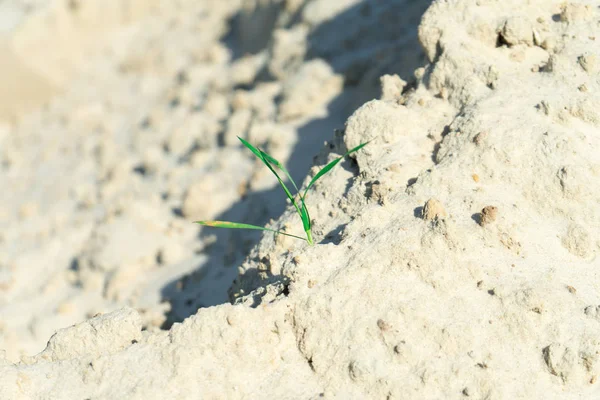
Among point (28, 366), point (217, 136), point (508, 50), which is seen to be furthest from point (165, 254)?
point (508, 50)

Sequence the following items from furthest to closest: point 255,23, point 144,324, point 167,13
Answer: point 167,13
point 255,23
point 144,324

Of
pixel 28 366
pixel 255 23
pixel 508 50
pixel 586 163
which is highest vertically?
pixel 255 23

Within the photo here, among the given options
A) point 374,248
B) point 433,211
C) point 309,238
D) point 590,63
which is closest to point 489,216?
point 433,211

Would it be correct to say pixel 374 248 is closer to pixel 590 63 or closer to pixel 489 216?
pixel 489 216

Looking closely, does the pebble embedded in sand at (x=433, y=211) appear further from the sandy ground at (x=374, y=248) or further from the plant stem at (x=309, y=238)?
the plant stem at (x=309, y=238)

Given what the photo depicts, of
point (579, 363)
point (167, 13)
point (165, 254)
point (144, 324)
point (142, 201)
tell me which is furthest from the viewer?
point (167, 13)

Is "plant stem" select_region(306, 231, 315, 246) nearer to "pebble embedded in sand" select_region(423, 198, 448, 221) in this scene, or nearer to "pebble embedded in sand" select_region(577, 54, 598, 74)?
"pebble embedded in sand" select_region(423, 198, 448, 221)

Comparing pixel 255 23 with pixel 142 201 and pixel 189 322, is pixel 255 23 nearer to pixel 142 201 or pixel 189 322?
pixel 142 201

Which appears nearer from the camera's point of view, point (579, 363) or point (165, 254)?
point (579, 363)
